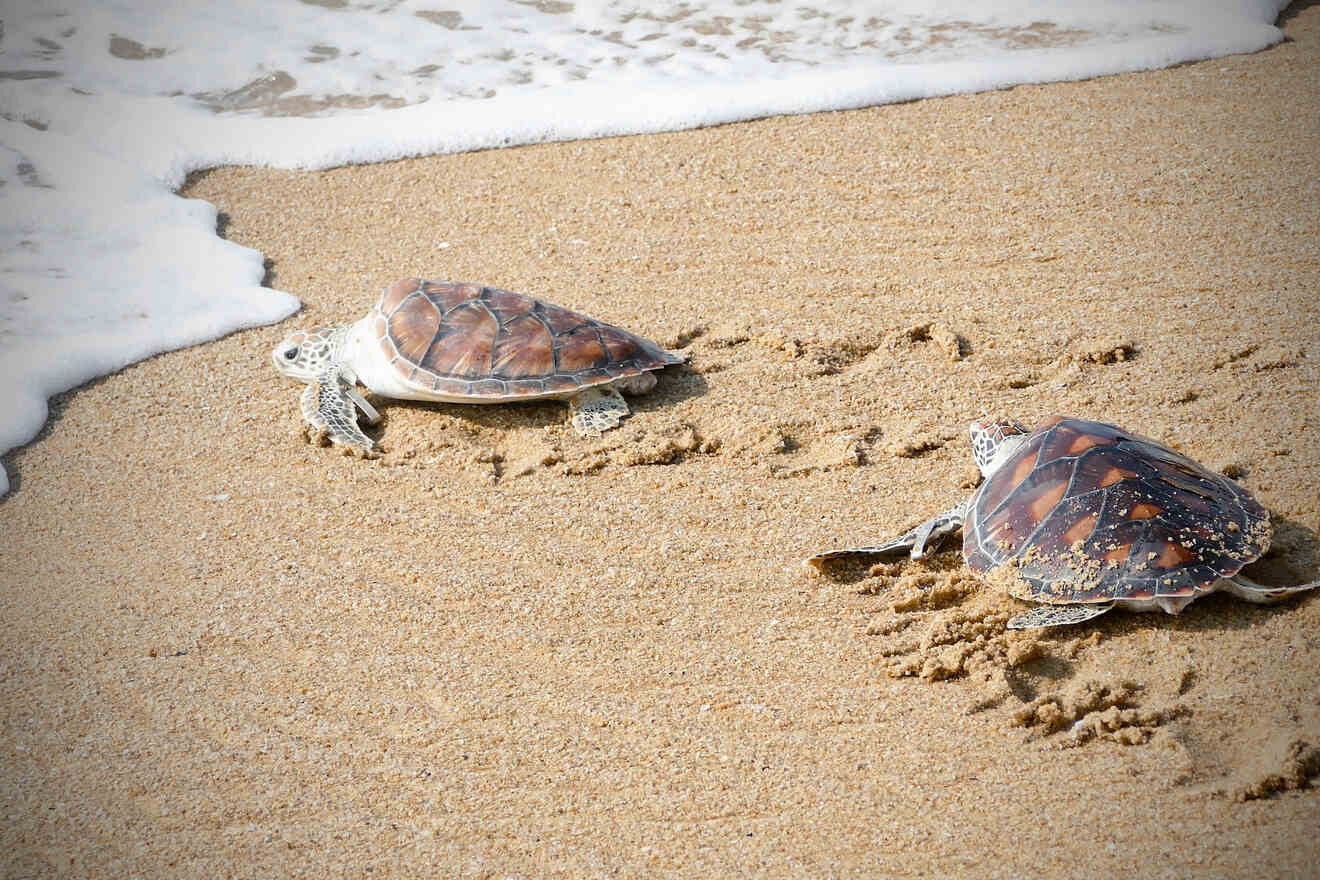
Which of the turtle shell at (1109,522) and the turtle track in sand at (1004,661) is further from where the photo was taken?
the turtle shell at (1109,522)

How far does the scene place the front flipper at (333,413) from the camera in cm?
409

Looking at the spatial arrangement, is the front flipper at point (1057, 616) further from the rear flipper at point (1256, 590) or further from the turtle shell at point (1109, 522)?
the rear flipper at point (1256, 590)

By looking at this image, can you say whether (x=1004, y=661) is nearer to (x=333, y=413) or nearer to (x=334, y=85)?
(x=333, y=413)

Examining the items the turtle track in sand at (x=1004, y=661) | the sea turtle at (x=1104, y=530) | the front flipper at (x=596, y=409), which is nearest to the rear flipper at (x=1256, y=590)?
the sea turtle at (x=1104, y=530)

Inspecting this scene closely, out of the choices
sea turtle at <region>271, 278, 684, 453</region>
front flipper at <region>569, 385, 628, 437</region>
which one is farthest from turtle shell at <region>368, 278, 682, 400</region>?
front flipper at <region>569, 385, 628, 437</region>

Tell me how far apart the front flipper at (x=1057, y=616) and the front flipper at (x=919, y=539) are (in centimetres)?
42

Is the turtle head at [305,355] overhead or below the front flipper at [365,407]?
overhead

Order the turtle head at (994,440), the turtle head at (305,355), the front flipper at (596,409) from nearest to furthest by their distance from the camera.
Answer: the turtle head at (994,440), the front flipper at (596,409), the turtle head at (305,355)

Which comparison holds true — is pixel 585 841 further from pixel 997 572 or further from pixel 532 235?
pixel 532 235

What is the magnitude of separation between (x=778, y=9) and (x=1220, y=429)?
6.23 meters

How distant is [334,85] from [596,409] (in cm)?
487

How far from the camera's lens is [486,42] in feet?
26.8

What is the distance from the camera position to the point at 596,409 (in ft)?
13.7

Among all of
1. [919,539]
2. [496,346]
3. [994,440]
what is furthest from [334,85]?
[919,539]
